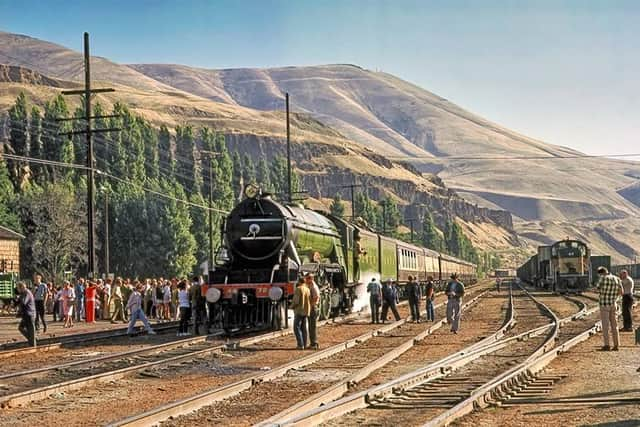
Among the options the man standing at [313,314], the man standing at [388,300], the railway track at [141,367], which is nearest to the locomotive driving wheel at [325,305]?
the man standing at [388,300]

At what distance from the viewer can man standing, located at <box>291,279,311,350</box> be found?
2348 centimetres

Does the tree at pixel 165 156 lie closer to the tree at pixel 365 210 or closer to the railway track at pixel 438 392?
the tree at pixel 365 210

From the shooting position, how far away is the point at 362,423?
492 inches

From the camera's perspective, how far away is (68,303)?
37.2 meters

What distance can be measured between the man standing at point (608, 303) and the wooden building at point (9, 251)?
51.2 m

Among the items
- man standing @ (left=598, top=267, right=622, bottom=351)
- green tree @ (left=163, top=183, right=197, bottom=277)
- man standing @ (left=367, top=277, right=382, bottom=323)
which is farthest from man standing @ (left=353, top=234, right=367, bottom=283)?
green tree @ (left=163, top=183, right=197, bottom=277)

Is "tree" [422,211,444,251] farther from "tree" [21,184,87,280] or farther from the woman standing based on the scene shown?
the woman standing

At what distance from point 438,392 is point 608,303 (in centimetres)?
885

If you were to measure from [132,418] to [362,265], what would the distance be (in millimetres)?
29203

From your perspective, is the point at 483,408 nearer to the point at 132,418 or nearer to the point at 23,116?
the point at 132,418

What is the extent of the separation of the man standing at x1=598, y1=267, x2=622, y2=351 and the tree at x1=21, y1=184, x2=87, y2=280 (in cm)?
5957

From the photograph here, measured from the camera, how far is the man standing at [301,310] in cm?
2348

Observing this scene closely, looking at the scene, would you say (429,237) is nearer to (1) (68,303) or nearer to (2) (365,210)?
(2) (365,210)

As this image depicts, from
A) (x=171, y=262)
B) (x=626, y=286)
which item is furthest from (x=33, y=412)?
(x=171, y=262)
